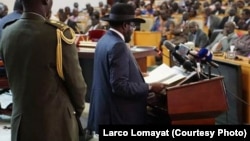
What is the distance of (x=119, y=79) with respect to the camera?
2.84 meters

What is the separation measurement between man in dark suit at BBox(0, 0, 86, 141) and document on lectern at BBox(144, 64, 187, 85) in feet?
2.37

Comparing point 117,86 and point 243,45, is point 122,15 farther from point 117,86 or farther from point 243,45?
point 243,45

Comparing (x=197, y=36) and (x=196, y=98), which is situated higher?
(x=196, y=98)

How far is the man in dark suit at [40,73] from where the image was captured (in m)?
2.25

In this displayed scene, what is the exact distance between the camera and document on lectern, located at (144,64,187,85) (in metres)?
2.87

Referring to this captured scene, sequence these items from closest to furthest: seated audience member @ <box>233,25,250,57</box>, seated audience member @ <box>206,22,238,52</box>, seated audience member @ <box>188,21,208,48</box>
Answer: seated audience member @ <box>233,25,250,57</box> < seated audience member @ <box>206,22,238,52</box> < seated audience member @ <box>188,21,208,48</box>

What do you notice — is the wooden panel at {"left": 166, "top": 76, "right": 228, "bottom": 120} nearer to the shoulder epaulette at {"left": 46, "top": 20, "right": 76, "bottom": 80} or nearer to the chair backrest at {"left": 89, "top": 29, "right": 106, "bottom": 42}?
the shoulder epaulette at {"left": 46, "top": 20, "right": 76, "bottom": 80}

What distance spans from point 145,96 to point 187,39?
572 cm

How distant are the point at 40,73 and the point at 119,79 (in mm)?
720

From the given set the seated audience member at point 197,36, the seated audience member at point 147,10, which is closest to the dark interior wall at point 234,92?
the seated audience member at point 197,36

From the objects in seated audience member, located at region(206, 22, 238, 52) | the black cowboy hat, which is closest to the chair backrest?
the black cowboy hat

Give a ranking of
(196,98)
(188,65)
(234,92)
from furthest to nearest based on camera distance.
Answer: (234,92) < (188,65) < (196,98)

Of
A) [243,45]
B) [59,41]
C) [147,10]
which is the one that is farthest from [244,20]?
[59,41]

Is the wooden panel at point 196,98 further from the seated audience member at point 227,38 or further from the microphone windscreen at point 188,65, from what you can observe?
the seated audience member at point 227,38
